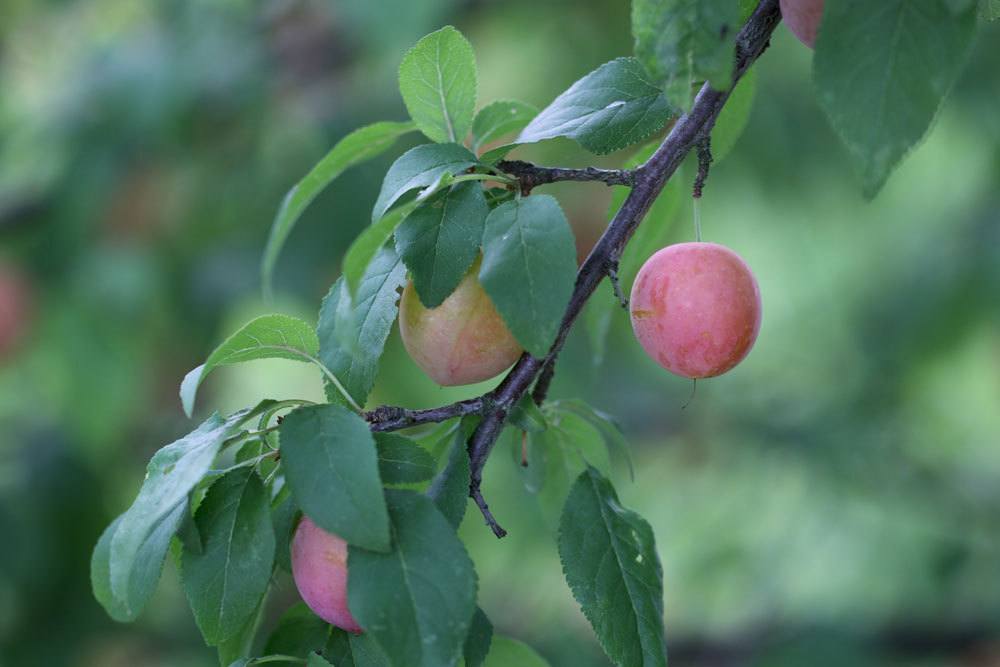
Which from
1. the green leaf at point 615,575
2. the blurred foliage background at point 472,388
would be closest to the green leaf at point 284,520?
the green leaf at point 615,575

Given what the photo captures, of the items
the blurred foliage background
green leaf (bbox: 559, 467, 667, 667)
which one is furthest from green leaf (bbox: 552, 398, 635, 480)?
the blurred foliage background

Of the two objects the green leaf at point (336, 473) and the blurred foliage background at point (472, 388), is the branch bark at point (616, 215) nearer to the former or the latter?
the green leaf at point (336, 473)

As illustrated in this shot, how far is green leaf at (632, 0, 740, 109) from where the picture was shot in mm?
364

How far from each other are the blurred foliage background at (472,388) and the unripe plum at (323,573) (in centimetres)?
93

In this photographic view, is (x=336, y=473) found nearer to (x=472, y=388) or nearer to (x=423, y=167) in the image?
(x=423, y=167)

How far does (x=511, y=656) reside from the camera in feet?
1.74

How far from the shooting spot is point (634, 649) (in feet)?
1.49

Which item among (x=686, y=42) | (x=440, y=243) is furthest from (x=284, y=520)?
(x=686, y=42)

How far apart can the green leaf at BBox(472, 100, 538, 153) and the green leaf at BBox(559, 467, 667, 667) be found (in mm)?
184

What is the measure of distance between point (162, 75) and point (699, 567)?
1.14 meters

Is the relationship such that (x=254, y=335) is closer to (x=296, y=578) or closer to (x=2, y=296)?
(x=296, y=578)

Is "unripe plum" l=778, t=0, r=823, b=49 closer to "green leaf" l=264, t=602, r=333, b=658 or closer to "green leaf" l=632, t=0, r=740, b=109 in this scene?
"green leaf" l=632, t=0, r=740, b=109

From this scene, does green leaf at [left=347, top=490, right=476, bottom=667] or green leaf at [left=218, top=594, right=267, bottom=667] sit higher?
green leaf at [left=347, top=490, right=476, bottom=667]

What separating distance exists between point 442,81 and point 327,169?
80 mm
